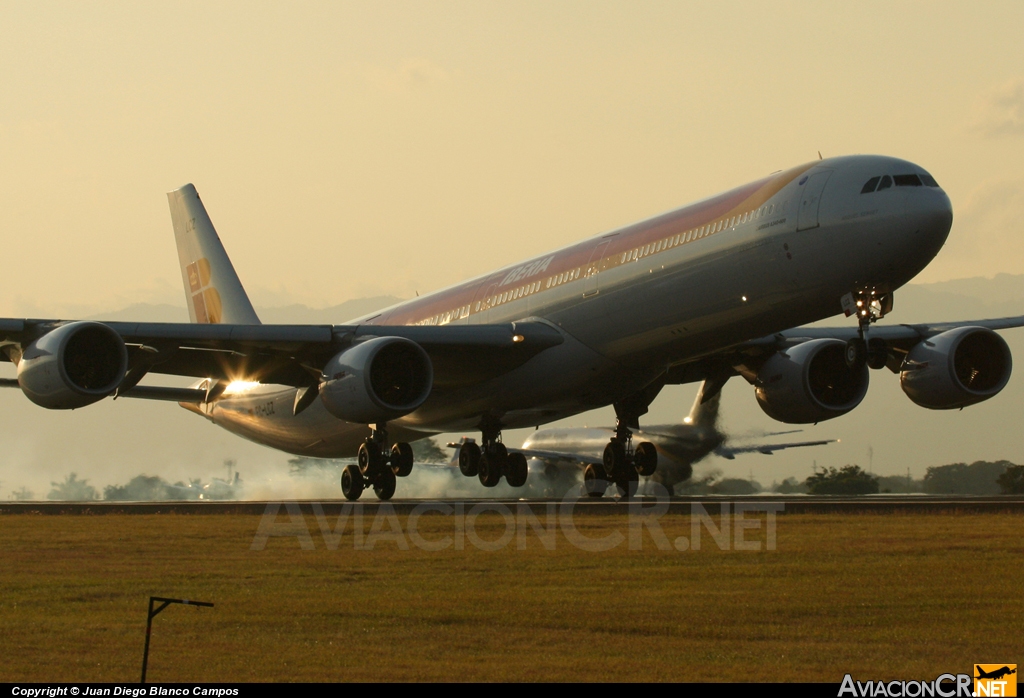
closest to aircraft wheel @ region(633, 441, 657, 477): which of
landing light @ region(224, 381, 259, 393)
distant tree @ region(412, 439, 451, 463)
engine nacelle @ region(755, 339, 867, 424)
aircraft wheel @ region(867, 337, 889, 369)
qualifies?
engine nacelle @ region(755, 339, 867, 424)

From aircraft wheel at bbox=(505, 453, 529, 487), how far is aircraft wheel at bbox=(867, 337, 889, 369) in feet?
40.8

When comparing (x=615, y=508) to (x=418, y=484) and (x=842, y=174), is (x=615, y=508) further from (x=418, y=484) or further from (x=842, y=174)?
(x=842, y=174)

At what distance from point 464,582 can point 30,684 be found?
1460 centimetres

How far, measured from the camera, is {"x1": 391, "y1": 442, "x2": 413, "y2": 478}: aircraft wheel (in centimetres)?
3950

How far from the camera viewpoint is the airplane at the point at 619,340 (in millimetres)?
28812

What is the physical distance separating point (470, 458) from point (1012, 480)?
1853 inches

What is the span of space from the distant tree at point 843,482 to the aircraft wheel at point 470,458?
146ft

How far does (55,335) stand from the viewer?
3119 cm

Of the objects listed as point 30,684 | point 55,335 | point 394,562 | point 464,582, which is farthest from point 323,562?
point 30,684

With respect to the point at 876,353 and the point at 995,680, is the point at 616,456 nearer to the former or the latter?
the point at 876,353

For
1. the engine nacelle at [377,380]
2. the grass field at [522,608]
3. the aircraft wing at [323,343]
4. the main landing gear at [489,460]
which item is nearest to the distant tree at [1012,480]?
the grass field at [522,608]

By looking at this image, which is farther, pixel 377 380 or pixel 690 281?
pixel 377 380

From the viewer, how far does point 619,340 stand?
108ft

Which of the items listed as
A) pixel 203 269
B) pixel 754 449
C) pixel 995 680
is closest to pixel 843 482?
pixel 754 449
